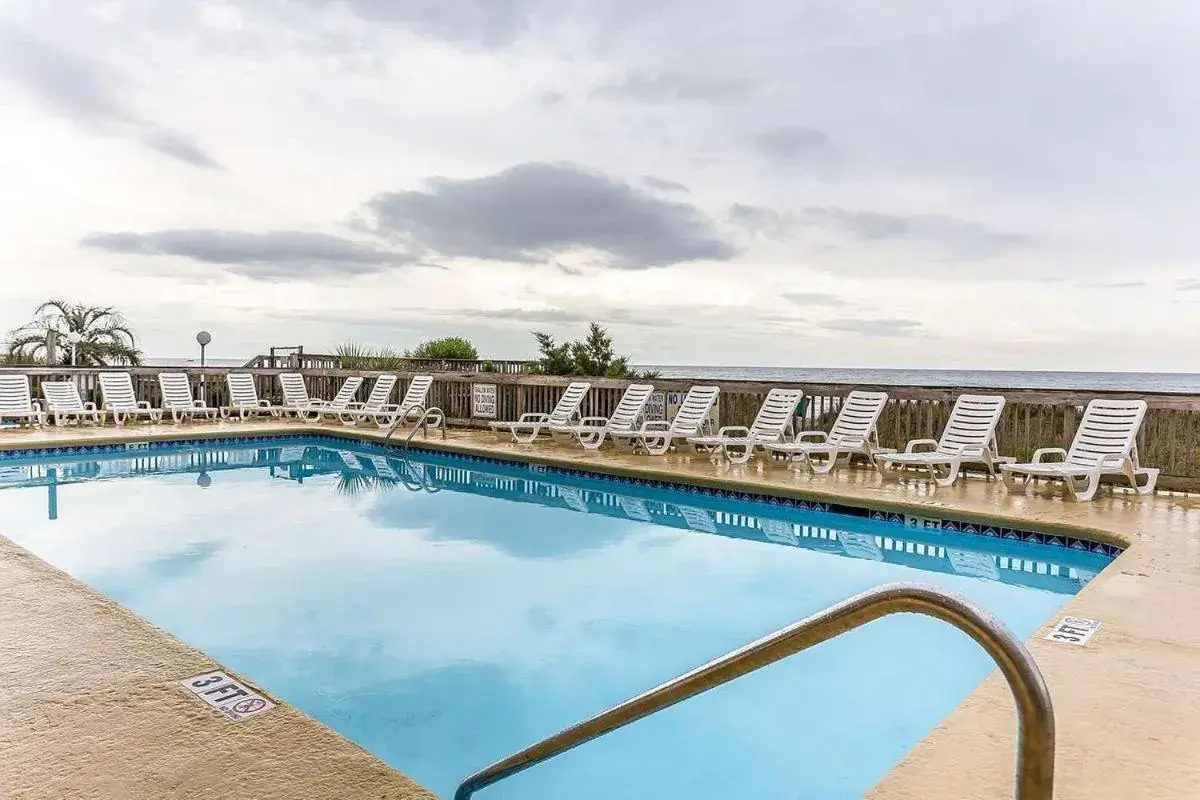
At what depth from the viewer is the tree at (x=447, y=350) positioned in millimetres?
18031

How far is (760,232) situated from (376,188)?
703 centimetres

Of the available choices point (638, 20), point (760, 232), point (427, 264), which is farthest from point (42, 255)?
point (760, 232)

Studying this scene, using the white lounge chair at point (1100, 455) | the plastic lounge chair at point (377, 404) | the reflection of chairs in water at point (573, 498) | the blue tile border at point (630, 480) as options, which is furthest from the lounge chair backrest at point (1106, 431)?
the plastic lounge chair at point (377, 404)

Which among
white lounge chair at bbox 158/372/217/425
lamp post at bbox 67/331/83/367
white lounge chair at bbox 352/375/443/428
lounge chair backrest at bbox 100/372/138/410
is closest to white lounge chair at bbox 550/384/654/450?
white lounge chair at bbox 352/375/443/428

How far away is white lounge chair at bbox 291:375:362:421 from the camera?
41.7ft

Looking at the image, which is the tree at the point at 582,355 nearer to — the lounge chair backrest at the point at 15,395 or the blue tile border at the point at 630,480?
the blue tile border at the point at 630,480

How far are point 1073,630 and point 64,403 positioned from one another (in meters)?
12.4

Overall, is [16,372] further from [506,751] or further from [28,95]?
[506,751]

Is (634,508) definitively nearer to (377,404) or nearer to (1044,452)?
(1044,452)

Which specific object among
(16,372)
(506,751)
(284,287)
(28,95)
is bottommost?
(506,751)

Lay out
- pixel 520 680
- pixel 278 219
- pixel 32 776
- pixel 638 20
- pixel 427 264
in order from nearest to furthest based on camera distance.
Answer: pixel 32 776
pixel 520 680
pixel 638 20
pixel 278 219
pixel 427 264

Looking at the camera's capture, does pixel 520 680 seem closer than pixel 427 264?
Yes

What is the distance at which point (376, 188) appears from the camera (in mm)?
13719

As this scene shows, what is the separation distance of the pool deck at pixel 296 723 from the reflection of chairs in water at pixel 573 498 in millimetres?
4197
